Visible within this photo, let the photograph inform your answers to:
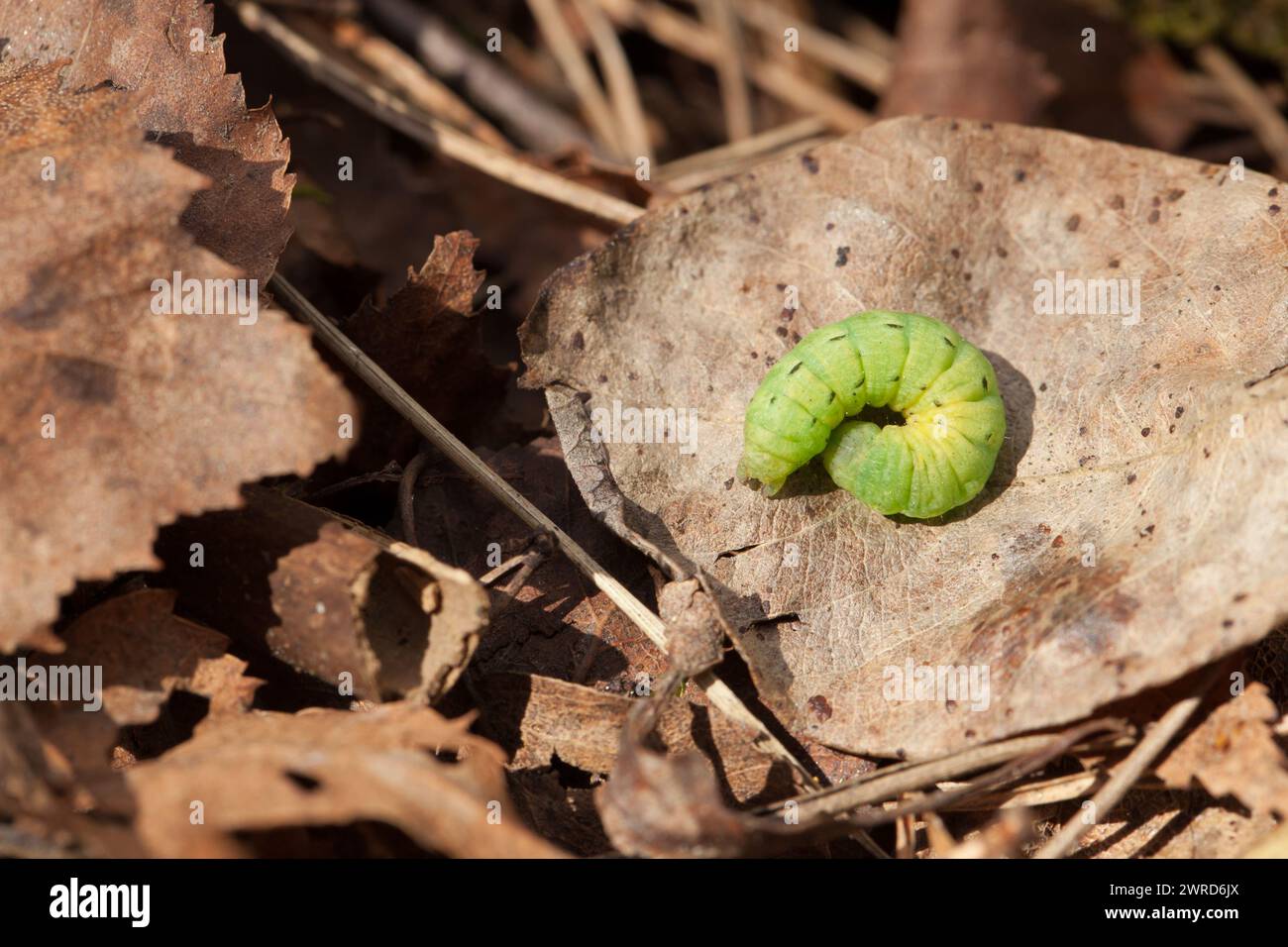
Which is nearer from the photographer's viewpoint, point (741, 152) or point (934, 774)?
point (934, 774)

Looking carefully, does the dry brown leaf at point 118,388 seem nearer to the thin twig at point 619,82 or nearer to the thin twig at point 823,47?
the thin twig at point 619,82

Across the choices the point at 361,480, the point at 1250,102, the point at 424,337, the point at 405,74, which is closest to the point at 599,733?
the point at 361,480

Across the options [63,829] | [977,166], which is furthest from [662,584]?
[977,166]

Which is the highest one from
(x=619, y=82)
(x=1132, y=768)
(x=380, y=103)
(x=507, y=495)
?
(x=619, y=82)

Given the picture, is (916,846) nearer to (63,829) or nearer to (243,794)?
(243,794)

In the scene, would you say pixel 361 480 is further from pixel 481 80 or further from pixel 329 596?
pixel 481 80

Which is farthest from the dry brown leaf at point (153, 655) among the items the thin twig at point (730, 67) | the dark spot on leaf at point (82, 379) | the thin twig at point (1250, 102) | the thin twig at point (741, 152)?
the thin twig at point (1250, 102)

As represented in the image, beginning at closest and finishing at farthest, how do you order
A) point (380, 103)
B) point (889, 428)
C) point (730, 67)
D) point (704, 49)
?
point (889, 428) → point (380, 103) → point (730, 67) → point (704, 49)
